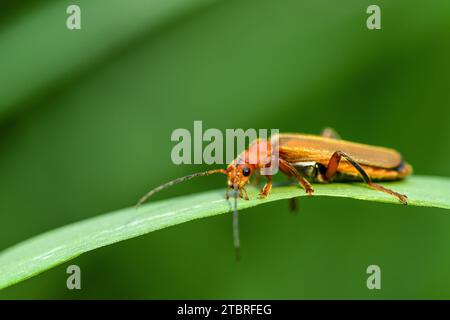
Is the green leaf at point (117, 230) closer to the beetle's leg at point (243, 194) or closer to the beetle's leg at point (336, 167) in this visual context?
the beetle's leg at point (243, 194)

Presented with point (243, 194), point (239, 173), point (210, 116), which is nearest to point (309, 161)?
point (239, 173)

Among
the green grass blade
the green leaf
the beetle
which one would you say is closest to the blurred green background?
the green grass blade

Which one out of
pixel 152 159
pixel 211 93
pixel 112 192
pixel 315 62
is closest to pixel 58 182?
pixel 112 192

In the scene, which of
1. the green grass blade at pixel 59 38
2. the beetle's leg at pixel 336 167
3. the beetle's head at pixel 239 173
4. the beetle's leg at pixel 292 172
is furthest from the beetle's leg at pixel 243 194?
the green grass blade at pixel 59 38

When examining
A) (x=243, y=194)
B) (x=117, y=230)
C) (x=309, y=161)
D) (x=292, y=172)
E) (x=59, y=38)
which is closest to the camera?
(x=117, y=230)

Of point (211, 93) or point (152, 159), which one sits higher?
point (211, 93)

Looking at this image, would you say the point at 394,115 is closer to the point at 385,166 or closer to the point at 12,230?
the point at 385,166

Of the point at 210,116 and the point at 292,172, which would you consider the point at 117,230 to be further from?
the point at 210,116
